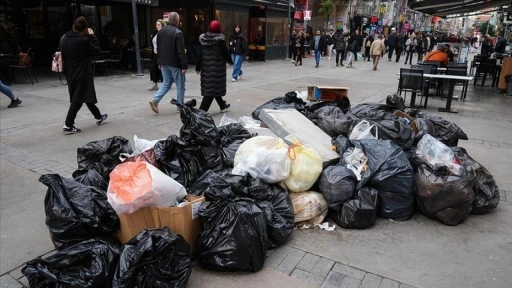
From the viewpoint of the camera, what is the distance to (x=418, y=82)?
8.69m

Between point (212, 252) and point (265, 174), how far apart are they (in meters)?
0.85

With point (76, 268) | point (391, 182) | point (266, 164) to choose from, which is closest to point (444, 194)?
point (391, 182)

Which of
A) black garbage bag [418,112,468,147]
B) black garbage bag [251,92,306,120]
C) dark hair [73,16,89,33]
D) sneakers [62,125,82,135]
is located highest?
dark hair [73,16,89,33]

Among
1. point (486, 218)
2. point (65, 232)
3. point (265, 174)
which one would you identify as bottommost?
point (486, 218)

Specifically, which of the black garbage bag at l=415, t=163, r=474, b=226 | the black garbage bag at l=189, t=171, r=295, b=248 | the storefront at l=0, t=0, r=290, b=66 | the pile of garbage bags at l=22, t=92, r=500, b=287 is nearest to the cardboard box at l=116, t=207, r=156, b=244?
the pile of garbage bags at l=22, t=92, r=500, b=287

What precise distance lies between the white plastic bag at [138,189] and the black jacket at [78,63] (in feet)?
12.6

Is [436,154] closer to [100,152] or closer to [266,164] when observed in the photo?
[266,164]

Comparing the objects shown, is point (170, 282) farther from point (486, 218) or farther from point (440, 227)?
point (486, 218)

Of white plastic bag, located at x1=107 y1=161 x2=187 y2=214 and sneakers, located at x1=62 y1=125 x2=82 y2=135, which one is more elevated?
white plastic bag, located at x1=107 y1=161 x2=187 y2=214

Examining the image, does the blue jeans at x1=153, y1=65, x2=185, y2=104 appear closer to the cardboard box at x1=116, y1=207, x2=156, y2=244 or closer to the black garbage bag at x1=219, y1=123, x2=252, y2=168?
the black garbage bag at x1=219, y1=123, x2=252, y2=168

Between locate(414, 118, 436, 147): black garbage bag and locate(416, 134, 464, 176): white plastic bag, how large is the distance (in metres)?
0.45

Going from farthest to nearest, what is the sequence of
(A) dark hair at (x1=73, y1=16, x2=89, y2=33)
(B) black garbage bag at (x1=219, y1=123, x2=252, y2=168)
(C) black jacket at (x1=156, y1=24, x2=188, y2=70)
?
1. (C) black jacket at (x1=156, y1=24, x2=188, y2=70)
2. (A) dark hair at (x1=73, y1=16, x2=89, y2=33)
3. (B) black garbage bag at (x1=219, y1=123, x2=252, y2=168)

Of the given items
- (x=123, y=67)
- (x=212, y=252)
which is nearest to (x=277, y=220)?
(x=212, y=252)

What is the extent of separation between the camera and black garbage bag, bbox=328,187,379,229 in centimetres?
345
